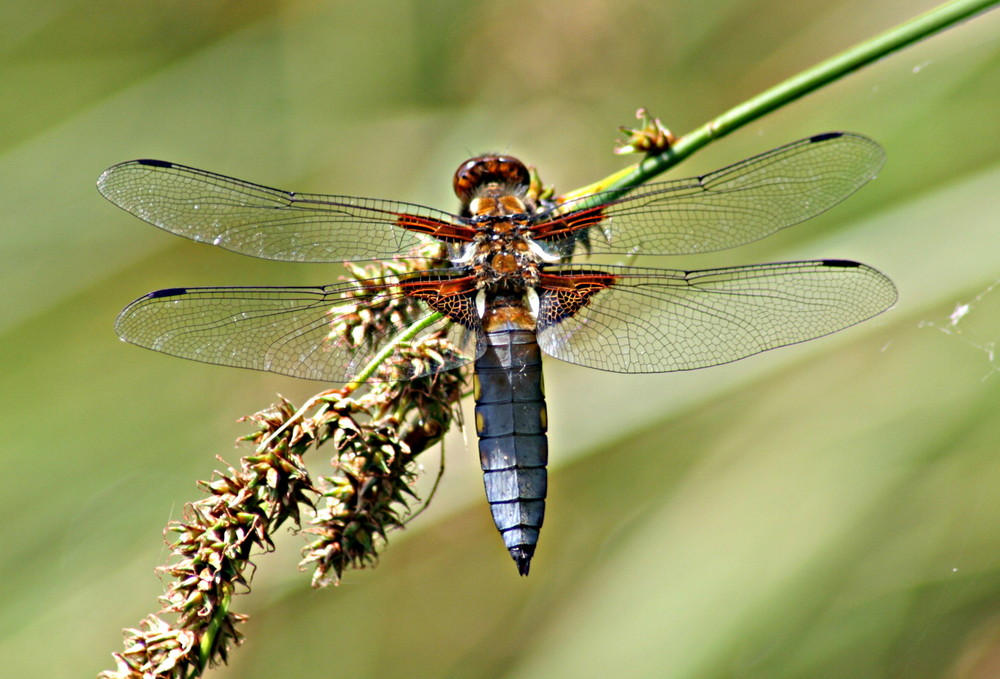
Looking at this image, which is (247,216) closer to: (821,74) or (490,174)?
(490,174)

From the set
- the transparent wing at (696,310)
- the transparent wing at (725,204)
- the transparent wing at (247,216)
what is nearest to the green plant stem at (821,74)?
the transparent wing at (725,204)

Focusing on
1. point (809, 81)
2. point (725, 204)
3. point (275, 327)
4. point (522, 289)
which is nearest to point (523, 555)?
point (522, 289)

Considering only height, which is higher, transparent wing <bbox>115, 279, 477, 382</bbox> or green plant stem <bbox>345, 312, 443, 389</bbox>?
transparent wing <bbox>115, 279, 477, 382</bbox>

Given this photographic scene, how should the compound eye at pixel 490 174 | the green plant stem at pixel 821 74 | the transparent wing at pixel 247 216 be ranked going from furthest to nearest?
the compound eye at pixel 490 174 → the transparent wing at pixel 247 216 → the green plant stem at pixel 821 74

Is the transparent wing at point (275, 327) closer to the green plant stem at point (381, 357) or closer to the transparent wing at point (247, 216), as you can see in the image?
the green plant stem at point (381, 357)

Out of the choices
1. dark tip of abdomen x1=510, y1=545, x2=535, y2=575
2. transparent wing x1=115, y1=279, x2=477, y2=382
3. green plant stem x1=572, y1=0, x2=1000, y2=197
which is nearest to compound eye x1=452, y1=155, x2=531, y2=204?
green plant stem x1=572, y1=0, x2=1000, y2=197

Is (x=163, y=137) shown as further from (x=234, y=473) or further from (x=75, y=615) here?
(x=234, y=473)

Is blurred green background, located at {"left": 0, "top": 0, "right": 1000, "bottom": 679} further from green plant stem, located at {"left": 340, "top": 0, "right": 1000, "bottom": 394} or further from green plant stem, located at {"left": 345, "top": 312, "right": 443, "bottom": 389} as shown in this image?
green plant stem, located at {"left": 345, "top": 312, "right": 443, "bottom": 389}
